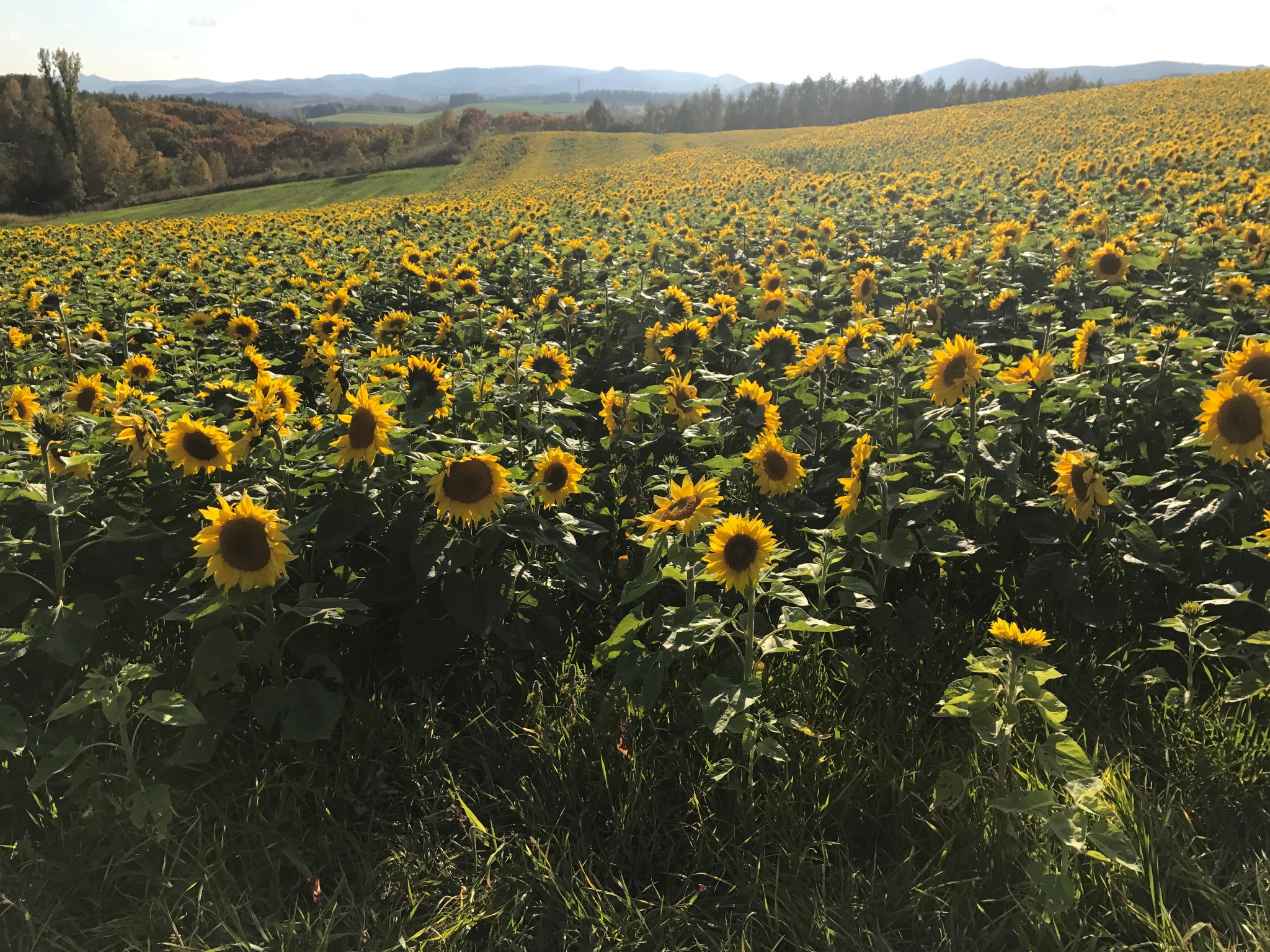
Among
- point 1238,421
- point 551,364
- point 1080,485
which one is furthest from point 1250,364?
point 551,364

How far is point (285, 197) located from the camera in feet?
122

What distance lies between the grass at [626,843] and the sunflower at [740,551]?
0.67m

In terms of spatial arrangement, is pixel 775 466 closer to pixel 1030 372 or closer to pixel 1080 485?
pixel 1080 485

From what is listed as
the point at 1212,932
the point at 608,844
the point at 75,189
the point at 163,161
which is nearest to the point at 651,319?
the point at 608,844

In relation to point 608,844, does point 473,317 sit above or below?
above

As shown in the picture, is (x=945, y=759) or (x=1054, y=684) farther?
(x=1054, y=684)

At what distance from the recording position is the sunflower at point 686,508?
270cm

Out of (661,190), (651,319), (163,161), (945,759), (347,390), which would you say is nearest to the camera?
(945,759)

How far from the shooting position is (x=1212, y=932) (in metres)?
2.03

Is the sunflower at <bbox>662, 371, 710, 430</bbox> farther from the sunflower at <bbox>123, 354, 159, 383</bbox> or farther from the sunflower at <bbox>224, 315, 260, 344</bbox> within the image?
the sunflower at <bbox>224, 315, 260, 344</bbox>

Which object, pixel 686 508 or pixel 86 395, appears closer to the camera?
pixel 686 508

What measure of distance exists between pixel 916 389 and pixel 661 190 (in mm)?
14633

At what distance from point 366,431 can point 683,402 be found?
5.36ft

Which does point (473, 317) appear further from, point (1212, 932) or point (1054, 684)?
point (1212, 932)
